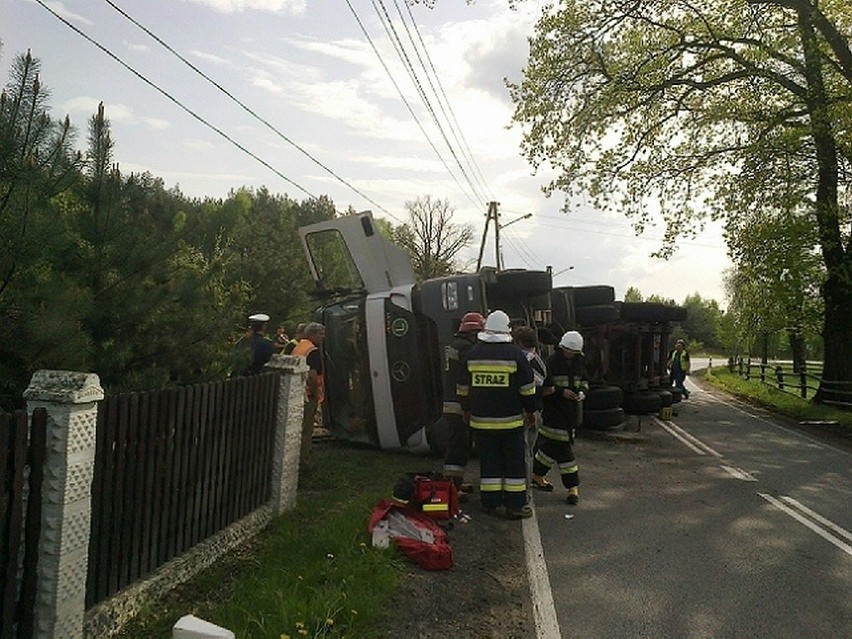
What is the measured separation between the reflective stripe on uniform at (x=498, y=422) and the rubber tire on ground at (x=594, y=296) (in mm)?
7880

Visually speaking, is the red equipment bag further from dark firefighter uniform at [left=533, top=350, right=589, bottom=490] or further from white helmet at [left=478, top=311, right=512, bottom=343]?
dark firefighter uniform at [left=533, top=350, right=589, bottom=490]

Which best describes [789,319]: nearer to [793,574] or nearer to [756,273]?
[756,273]

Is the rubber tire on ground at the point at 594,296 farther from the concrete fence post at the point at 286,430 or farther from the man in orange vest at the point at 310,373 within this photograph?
the concrete fence post at the point at 286,430

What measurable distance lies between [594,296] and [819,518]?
24.8 ft

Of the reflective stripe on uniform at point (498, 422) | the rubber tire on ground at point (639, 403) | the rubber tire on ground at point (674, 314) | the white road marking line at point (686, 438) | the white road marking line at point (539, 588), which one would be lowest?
the white road marking line at point (539, 588)

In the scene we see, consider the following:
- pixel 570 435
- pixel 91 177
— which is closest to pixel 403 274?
pixel 570 435

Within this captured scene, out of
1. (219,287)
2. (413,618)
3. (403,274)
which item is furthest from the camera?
(403,274)

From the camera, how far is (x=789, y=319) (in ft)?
67.1

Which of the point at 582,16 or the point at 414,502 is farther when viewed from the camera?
the point at 582,16

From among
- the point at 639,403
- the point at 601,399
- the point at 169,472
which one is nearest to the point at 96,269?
the point at 169,472

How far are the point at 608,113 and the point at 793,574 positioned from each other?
15701 mm

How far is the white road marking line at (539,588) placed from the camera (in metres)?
4.57

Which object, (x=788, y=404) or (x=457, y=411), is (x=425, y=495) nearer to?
(x=457, y=411)

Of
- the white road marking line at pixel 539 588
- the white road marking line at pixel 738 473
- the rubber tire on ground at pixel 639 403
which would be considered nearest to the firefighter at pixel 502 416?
the white road marking line at pixel 539 588
